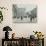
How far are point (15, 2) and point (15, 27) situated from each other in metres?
0.70

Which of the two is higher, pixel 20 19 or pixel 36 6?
pixel 36 6

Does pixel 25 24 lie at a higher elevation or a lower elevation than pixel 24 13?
lower

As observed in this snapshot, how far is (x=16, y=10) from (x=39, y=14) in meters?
0.65

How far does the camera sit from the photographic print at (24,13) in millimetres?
4363

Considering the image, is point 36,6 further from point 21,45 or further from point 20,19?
point 21,45

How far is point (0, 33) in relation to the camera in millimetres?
4363

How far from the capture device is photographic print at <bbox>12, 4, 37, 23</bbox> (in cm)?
436

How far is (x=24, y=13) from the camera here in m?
4.38

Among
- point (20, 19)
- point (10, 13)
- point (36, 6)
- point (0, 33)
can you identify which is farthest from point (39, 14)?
point (0, 33)

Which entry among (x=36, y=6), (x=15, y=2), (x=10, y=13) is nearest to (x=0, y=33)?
(x=10, y=13)

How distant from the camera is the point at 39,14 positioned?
437 cm

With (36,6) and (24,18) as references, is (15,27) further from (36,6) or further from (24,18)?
(36,6)

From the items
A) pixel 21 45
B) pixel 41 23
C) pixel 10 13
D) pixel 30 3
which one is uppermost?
pixel 30 3

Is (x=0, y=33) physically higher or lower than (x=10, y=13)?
lower
